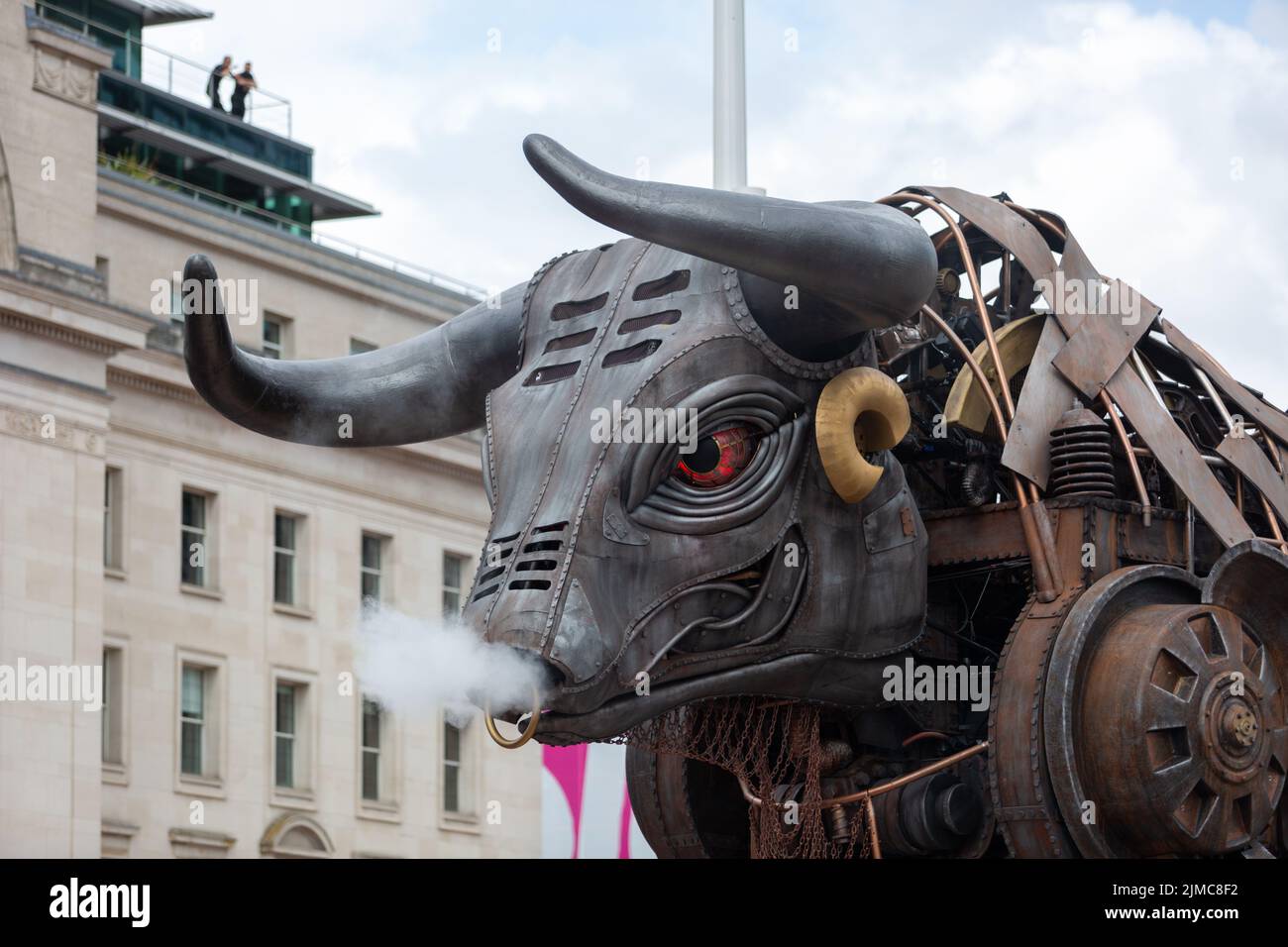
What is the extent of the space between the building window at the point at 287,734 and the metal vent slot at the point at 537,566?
50711mm

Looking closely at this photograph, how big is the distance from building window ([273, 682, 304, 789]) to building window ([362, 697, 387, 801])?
1971 mm

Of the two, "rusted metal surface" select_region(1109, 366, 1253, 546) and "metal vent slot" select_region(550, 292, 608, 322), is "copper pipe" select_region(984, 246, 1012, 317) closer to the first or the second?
"rusted metal surface" select_region(1109, 366, 1253, 546)

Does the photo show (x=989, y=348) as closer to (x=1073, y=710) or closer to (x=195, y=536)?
(x=1073, y=710)

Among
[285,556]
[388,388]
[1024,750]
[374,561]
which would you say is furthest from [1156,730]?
[374,561]

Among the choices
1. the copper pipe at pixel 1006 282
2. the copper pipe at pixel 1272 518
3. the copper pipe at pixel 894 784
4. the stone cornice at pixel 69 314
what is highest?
the stone cornice at pixel 69 314

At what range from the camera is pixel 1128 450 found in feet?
34.9

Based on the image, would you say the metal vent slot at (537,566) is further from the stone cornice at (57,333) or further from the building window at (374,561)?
the building window at (374,561)

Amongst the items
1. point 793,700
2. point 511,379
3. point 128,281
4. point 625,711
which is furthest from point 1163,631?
point 128,281

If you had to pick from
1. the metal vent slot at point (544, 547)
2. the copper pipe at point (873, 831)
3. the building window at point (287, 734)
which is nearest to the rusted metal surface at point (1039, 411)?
the copper pipe at point (873, 831)

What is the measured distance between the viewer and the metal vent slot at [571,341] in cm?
1007

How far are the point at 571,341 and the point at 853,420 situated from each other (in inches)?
47.1
